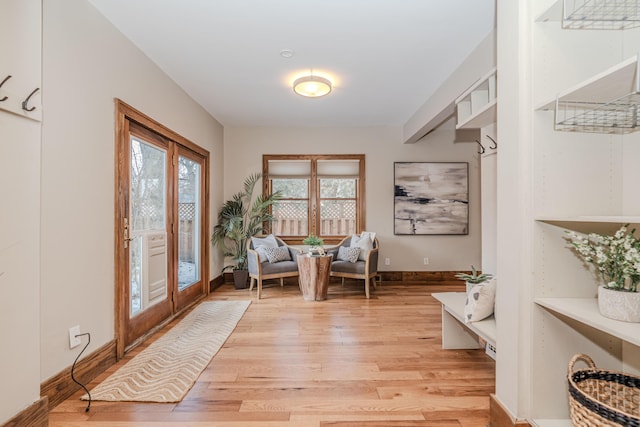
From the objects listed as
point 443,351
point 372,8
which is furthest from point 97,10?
point 443,351

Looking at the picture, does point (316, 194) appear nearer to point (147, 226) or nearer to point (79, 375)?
point (147, 226)

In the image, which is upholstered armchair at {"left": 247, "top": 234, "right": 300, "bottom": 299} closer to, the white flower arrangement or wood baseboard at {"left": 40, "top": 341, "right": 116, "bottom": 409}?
wood baseboard at {"left": 40, "top": 341, "right": 116, "bottom": 409}

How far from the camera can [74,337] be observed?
207cm

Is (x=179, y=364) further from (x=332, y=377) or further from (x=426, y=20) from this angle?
(x=426, y=20)

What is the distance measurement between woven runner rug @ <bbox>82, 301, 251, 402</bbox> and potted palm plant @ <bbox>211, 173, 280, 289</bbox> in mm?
1487

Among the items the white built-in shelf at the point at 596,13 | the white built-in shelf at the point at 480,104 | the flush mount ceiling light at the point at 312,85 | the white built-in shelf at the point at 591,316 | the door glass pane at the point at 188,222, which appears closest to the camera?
the white built-in shelf at the point at 591,316

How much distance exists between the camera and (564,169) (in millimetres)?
1453

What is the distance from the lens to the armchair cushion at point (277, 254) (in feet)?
15.7

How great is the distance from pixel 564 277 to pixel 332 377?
1.54m

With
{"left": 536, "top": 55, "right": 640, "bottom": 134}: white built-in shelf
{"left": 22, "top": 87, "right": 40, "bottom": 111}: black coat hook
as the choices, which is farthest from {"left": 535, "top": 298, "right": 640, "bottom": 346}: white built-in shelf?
{"left": 22, "top": 87, "right": 40, "bottom": 111}: black coat hook

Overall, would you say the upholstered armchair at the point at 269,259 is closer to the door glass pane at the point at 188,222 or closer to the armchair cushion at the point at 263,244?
the armchair cushion at the point at 263,244

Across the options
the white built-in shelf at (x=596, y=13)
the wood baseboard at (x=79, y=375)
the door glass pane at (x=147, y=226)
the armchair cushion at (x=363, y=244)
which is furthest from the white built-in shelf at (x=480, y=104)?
the wood baseboard at (x=79, y=375)

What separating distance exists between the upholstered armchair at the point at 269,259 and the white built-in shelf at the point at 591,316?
11.7ft

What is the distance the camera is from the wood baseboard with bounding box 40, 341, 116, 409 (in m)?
1.88
